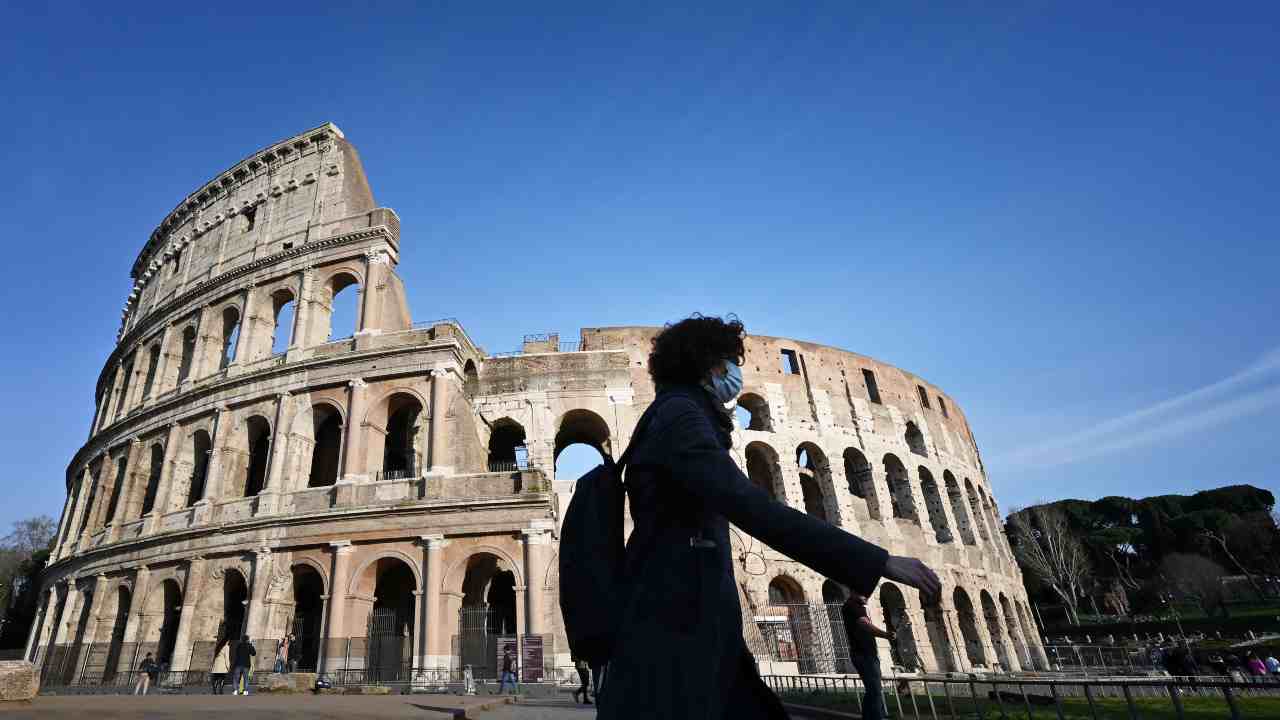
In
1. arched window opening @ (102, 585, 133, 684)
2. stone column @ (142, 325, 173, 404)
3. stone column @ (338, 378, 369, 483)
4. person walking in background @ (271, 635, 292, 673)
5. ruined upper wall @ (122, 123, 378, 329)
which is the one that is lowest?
person walking in background @ (271, 635, 292, 673)

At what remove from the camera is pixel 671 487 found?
1553mm

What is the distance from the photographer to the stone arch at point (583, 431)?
1977 cm

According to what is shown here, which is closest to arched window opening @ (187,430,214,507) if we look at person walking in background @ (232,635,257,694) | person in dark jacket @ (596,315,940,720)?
person walking in background @ (232,635,257,694)

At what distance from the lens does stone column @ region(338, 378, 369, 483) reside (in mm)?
16375

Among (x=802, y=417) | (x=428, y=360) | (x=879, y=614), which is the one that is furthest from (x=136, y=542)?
(x=879, y=614)

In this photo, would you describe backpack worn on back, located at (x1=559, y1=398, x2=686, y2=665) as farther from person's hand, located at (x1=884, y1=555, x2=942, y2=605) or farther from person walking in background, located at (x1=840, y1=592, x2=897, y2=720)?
person walking in background, located at (x1=840, y1=592, x2=897, y2=720)

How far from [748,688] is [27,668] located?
33.3 ft

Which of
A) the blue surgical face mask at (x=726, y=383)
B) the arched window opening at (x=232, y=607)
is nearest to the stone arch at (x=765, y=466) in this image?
the arched window opening at (x=232, y=607)

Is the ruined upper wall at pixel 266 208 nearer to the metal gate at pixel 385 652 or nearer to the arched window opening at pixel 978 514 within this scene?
the metal gate at pixel 385 652

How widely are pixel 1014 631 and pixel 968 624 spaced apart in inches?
155

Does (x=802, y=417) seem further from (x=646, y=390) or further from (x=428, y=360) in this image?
(x=428, y=360)

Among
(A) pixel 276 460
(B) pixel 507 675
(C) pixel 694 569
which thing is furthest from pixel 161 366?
(C) pixel 694 569

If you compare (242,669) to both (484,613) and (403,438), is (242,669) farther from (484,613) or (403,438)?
(403,438)

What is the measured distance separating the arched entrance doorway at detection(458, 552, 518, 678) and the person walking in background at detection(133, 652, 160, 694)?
278 inches
